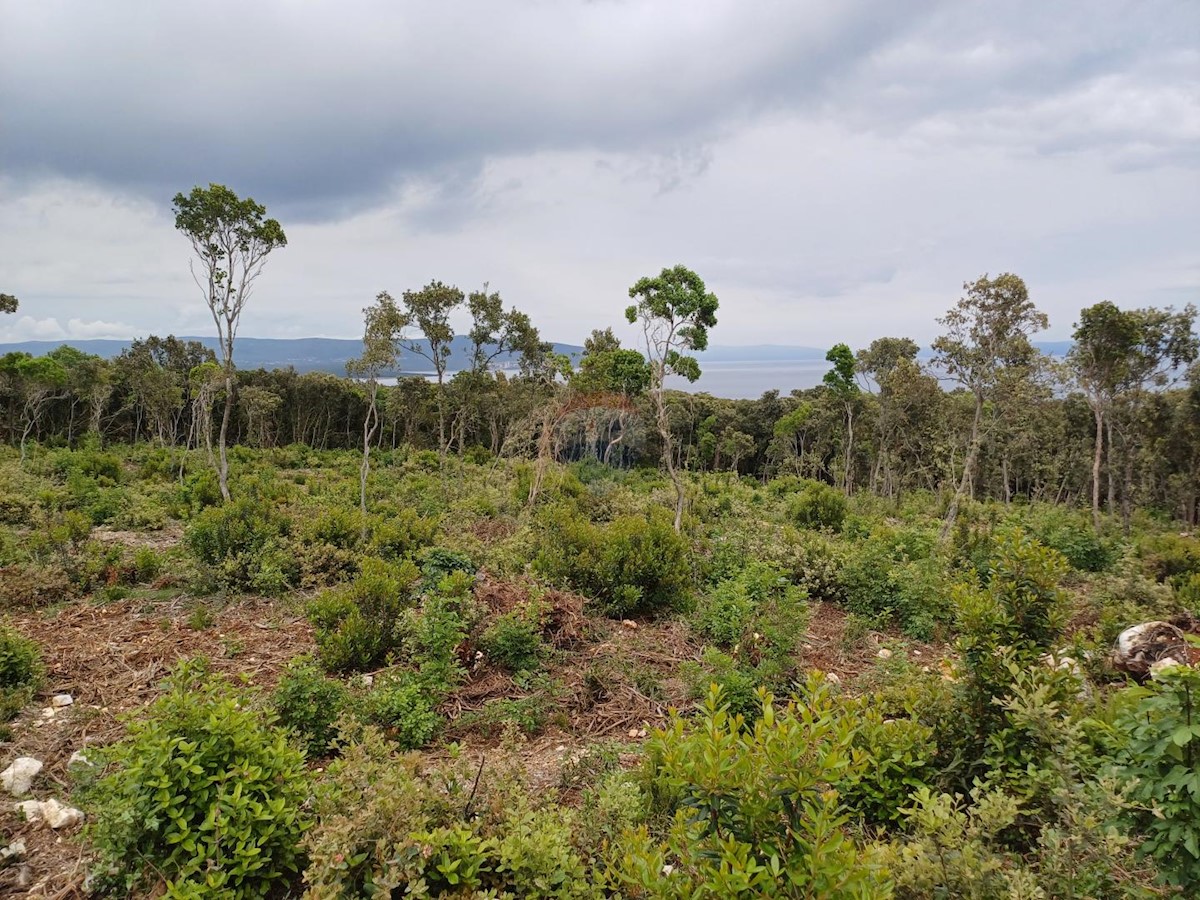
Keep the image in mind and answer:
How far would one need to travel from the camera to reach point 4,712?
4.68 m

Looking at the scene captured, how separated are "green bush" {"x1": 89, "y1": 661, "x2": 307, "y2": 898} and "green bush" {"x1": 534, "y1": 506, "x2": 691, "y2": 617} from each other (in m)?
5.05

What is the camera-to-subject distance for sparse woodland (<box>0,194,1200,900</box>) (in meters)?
2.35

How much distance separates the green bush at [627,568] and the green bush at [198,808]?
5.05 metres

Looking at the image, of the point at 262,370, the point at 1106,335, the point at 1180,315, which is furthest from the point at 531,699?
the point at 262,370

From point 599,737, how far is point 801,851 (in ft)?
10.6

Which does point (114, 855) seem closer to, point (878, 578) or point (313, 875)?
point (313, 875)

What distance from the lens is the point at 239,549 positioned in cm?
876

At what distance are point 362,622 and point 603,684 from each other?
2.52 metres

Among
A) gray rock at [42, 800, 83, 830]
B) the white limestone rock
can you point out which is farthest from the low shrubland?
the white limestone rock

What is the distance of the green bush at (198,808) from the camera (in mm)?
2672

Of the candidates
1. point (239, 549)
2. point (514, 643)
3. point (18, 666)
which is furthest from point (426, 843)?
point (239, 549)

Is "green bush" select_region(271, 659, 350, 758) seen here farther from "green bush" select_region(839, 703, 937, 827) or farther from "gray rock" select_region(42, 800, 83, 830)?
"green bush" select_region(839, 703, 937, 827)

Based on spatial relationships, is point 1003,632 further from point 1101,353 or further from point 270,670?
point 1101,353

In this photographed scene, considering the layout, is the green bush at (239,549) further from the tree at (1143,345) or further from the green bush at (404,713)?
the tree at (1143,345)
